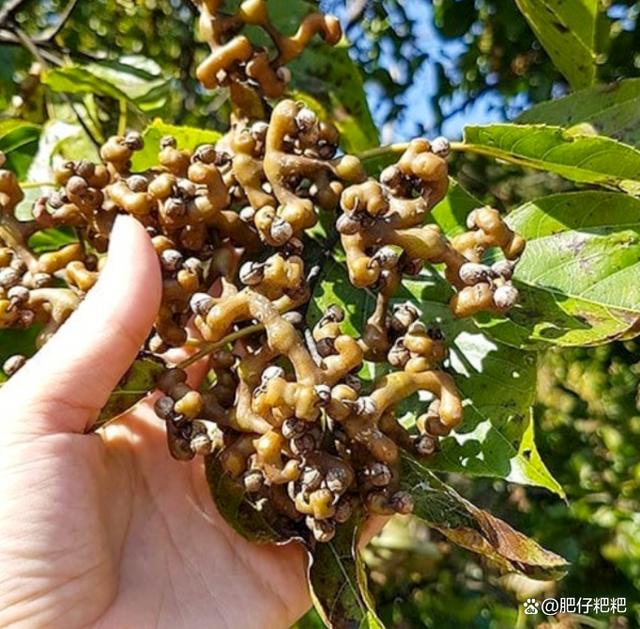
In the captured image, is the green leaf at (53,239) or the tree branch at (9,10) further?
the tree branch at (9,10)

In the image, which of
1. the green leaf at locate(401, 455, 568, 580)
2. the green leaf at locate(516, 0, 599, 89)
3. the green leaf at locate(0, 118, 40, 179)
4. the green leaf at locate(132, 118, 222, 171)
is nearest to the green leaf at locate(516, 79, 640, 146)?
the green leaf at locate(516, 0, 599, 89)

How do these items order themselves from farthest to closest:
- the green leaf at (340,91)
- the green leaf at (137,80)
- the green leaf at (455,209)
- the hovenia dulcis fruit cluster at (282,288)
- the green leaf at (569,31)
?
the green leaf at (137,80)
the green leaf at (340,91)
the green leaf at (569,31)
the green leaf at (455,209)
the hovenia dulcis fruit cluster at (282,288)

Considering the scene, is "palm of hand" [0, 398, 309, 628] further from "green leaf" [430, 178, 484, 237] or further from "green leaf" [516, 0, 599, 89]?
"green leaf" [516, 0, 599, 89]

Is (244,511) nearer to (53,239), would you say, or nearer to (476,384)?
(476,384)

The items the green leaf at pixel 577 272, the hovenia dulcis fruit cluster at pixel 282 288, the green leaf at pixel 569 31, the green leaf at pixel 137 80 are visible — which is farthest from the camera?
the green leaf at pixel 137 80

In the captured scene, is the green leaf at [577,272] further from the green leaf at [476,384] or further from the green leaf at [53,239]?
the green leaf at [53,239]

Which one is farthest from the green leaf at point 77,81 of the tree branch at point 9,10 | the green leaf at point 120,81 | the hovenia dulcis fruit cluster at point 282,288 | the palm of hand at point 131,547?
the palm of hand at point 131,547

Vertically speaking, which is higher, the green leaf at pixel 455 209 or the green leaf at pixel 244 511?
the green leaf at pixel 455 209

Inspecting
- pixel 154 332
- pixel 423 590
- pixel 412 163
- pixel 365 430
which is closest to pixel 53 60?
pixel 154 332
